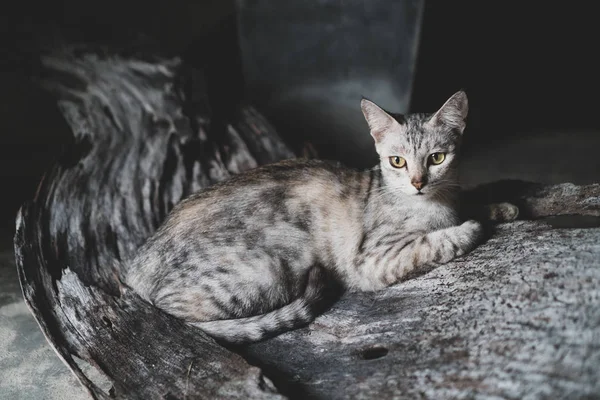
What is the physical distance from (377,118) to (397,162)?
230 mm

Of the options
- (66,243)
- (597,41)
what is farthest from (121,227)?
(597,41)

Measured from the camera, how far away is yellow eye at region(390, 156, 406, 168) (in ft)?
8.78

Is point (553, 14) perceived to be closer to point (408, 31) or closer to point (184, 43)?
point (408, 31)

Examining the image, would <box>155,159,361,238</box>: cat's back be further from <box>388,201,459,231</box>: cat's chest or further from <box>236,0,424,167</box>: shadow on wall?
<box>236,0,424,167</box>: shadow on wall

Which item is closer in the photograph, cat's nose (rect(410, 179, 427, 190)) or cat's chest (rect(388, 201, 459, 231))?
cat's nose (rect(410, 179, 427, 190))

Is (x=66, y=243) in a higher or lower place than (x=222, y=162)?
lower

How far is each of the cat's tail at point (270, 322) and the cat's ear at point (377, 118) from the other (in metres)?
0.77

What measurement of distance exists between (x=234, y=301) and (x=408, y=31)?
105 inches

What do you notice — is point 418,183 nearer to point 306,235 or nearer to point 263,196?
point 306,235

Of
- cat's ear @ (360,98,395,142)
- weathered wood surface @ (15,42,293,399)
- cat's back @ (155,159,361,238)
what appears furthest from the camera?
cat's back @ (155,159,361,238)

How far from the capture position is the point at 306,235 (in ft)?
9.37

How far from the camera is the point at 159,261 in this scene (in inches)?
109

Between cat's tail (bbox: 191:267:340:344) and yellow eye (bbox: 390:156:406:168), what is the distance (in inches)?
25.5

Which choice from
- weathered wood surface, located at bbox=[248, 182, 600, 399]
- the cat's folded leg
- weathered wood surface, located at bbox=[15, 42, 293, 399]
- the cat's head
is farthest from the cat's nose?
weathered wood surface, located at bbox=[15, 42, 293, 399]
